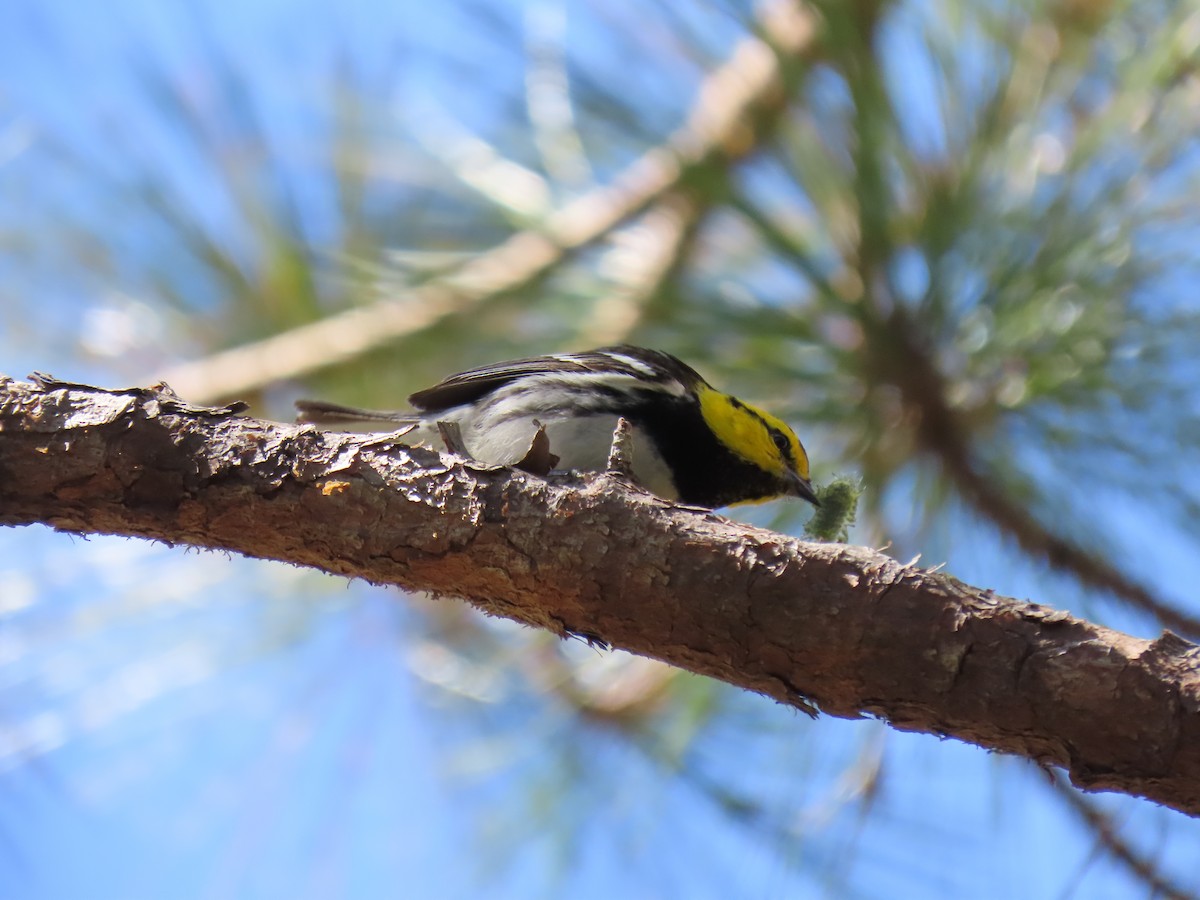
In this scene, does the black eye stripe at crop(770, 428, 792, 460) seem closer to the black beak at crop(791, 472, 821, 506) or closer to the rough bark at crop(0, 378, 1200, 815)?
the black beak at crop(791, 472, 821, 506)

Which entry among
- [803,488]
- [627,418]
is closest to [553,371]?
[627,418]

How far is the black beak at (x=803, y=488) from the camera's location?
90.6 inches

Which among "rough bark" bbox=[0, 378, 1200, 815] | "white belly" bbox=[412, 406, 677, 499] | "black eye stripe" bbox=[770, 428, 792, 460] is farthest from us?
"black eye stripe" bbox=[770, 428, 792, 460]

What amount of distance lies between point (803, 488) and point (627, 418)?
379 millimetres

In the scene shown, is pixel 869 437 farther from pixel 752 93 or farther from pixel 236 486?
pixel 236 486

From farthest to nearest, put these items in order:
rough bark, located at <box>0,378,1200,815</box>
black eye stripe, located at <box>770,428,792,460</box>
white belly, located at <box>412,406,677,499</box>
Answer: black eye stripe, located at <box>770,428,792,460</box>
white belly, located at <box>412,406,677,499</box>
rough bark, located at <box>0,378,1200,815</box>

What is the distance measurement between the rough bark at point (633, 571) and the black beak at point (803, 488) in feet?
3.19

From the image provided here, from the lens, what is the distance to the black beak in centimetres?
230

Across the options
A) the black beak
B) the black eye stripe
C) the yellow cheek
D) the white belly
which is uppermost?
the yellow cheek

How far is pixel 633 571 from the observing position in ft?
4.12

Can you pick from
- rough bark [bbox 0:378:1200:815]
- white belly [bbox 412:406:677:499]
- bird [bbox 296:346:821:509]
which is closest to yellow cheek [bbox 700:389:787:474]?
bird [bbox 296:346:821:509]

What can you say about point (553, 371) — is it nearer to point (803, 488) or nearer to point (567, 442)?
point (567, 442)

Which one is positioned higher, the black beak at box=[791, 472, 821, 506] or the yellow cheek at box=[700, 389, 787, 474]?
the yellow cheek at box=[700, 389, 787, 474]

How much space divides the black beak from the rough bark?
97 cm
